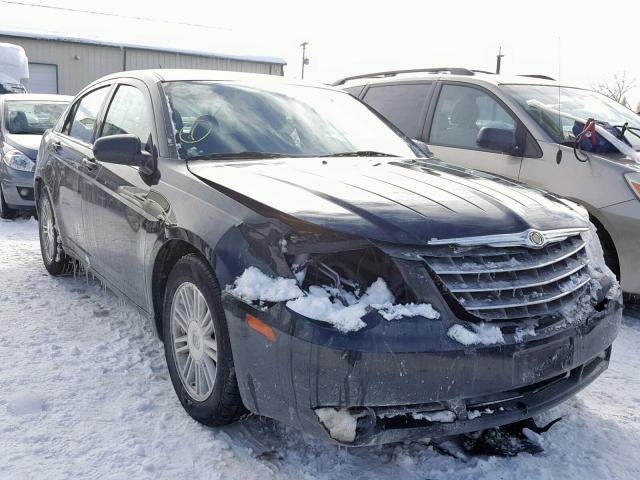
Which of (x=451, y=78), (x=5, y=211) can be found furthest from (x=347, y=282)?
(x=5, y=211)

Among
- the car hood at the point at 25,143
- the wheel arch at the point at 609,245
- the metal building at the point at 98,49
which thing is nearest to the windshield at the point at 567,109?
the wheel arch at the point at 609,245

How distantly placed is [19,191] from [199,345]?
5994 millimetres

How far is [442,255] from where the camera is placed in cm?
229

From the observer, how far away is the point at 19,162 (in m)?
7.90

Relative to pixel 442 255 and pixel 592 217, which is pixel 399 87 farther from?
pixel 442 255

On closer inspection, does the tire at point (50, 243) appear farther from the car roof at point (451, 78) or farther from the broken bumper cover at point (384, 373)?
the car roof at point (451, 78)

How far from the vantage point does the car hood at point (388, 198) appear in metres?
2.35

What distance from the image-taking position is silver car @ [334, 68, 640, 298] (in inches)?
173

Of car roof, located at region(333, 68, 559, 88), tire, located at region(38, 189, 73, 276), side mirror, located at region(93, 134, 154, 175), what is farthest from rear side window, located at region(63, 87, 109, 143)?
car roof, located at region(333, 68, 559, 88)

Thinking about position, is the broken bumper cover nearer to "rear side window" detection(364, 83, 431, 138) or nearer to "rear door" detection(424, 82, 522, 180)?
"rear door" detection(424, 82, 522, 180)

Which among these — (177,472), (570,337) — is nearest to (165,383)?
(177,472)

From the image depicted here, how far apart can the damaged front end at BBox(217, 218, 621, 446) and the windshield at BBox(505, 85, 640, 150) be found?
2.87 metres

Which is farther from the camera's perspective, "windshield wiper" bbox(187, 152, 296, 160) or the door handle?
the door handle

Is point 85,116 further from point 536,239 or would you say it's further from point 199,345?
point 536,239
